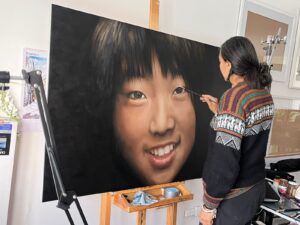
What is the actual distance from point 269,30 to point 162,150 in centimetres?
156

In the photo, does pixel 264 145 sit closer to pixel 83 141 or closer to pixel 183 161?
pixel 183 161

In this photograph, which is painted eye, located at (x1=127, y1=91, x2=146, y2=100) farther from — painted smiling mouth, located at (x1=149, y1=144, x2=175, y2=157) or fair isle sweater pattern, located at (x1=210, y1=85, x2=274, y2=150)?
fair isle sweater pattern, located at (x1=210, y1=85, x2=274, y2=150)

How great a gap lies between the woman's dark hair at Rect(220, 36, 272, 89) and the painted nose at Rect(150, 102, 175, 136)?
0.46 meters

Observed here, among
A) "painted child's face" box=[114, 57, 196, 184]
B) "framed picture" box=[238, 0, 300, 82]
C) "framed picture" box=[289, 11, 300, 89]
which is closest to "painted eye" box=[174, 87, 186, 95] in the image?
"painted child's face" box=[114, 57, 196, 184]

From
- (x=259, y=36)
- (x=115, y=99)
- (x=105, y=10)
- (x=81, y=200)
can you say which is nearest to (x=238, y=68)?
(x=115, y=99)

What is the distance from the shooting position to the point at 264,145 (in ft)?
4.19

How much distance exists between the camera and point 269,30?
2443 millimetres

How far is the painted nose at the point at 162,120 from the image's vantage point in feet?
5.09

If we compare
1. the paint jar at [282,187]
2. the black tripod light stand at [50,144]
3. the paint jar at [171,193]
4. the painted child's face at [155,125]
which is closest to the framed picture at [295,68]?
the paint jar at [282,187]

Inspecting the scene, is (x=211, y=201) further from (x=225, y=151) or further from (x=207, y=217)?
(x=225, y=151)

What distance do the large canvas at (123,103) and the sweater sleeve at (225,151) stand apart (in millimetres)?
398

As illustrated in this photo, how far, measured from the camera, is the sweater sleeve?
45.9 inches

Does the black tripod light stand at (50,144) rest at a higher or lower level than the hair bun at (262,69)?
lower

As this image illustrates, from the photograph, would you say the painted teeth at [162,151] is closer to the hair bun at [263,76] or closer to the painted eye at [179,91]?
the painted eye at [179,91]
